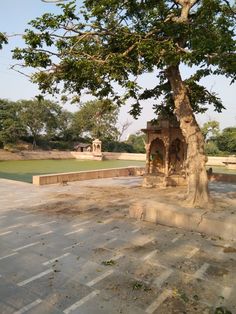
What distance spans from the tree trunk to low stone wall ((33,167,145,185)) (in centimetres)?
676

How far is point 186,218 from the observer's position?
704 cm

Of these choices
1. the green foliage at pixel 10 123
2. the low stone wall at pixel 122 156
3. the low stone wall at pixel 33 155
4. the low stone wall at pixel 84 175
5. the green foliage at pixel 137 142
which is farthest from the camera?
the green foliage at pixel 137 142

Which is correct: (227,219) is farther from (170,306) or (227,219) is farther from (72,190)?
(72,190)

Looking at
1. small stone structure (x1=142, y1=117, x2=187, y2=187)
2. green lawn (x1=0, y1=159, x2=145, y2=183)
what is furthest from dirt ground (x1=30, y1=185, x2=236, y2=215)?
green lawn (x1=0, y1=159, x2=145, y2=183)

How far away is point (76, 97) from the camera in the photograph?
834cm

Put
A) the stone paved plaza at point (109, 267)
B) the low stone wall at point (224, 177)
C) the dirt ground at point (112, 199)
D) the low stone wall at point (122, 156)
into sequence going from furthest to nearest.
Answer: the low stone wall at point (122, 156)
the low stone wall at point (224, 177)
the dirt ground at point (112, 199)
the stone paved plaza at point (109, 267)

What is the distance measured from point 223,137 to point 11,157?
96.0 ft

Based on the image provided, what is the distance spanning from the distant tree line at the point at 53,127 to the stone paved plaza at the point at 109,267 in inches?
1327

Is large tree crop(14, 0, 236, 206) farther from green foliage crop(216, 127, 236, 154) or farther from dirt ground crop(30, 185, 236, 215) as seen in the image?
green foliage crop(216, 127, 236, 154)

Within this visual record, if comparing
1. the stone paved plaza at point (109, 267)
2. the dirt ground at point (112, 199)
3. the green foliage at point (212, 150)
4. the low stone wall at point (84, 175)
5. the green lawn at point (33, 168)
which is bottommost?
the green lawn at point (33, 168)

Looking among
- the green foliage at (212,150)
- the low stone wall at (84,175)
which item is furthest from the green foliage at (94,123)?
the low stone wall at (84,175)

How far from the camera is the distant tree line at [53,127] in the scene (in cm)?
4216

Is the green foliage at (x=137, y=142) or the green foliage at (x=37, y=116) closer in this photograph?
the green foliage at (x=37, y=116)

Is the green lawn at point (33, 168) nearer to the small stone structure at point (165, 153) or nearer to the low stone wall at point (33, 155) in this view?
the low stone wall at point (33, 155)
